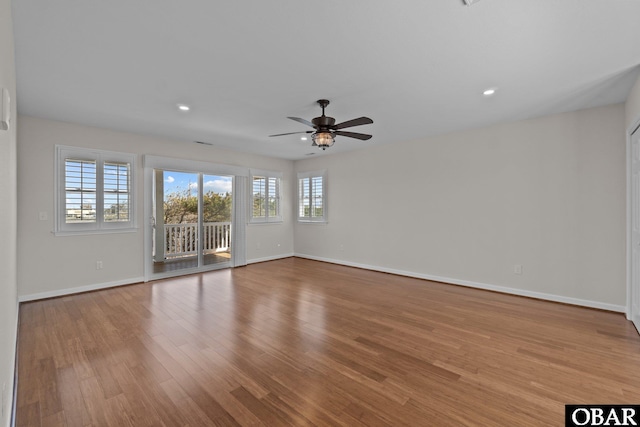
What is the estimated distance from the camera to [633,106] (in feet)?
9.80

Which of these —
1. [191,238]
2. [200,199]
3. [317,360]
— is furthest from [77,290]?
[317,360]

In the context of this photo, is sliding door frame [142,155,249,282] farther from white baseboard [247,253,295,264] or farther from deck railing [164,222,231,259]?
deck railing [164,222,231,259]

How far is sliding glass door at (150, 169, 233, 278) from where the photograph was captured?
A: 6215 millimetres

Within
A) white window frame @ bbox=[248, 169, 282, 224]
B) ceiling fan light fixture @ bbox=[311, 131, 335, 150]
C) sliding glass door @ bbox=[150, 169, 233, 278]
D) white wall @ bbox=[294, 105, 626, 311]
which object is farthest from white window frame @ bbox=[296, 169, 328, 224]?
ceiling fan light fixture @ bbox=[311, 131, 335, 150]

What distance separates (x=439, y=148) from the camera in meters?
4.99

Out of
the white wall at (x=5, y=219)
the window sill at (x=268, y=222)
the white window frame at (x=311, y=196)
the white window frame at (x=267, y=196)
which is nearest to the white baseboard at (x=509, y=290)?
the white window frame at (x=311, y=196)

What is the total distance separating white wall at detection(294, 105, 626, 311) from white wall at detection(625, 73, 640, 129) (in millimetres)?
266

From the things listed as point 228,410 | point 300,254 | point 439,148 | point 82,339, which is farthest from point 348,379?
point 300,254

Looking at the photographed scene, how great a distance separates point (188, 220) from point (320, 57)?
5627 mm

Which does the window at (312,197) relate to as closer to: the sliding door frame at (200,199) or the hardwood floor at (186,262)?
the sliding door frame at (200,199)

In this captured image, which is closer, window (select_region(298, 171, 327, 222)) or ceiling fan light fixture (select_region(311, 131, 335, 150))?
ceiling fan light fixture (select_region(311, 131, 335, 150))

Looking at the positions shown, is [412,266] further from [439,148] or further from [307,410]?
[307,410]

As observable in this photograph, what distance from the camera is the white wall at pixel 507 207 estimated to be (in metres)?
3.58

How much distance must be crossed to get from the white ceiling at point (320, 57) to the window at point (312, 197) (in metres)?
3.04
